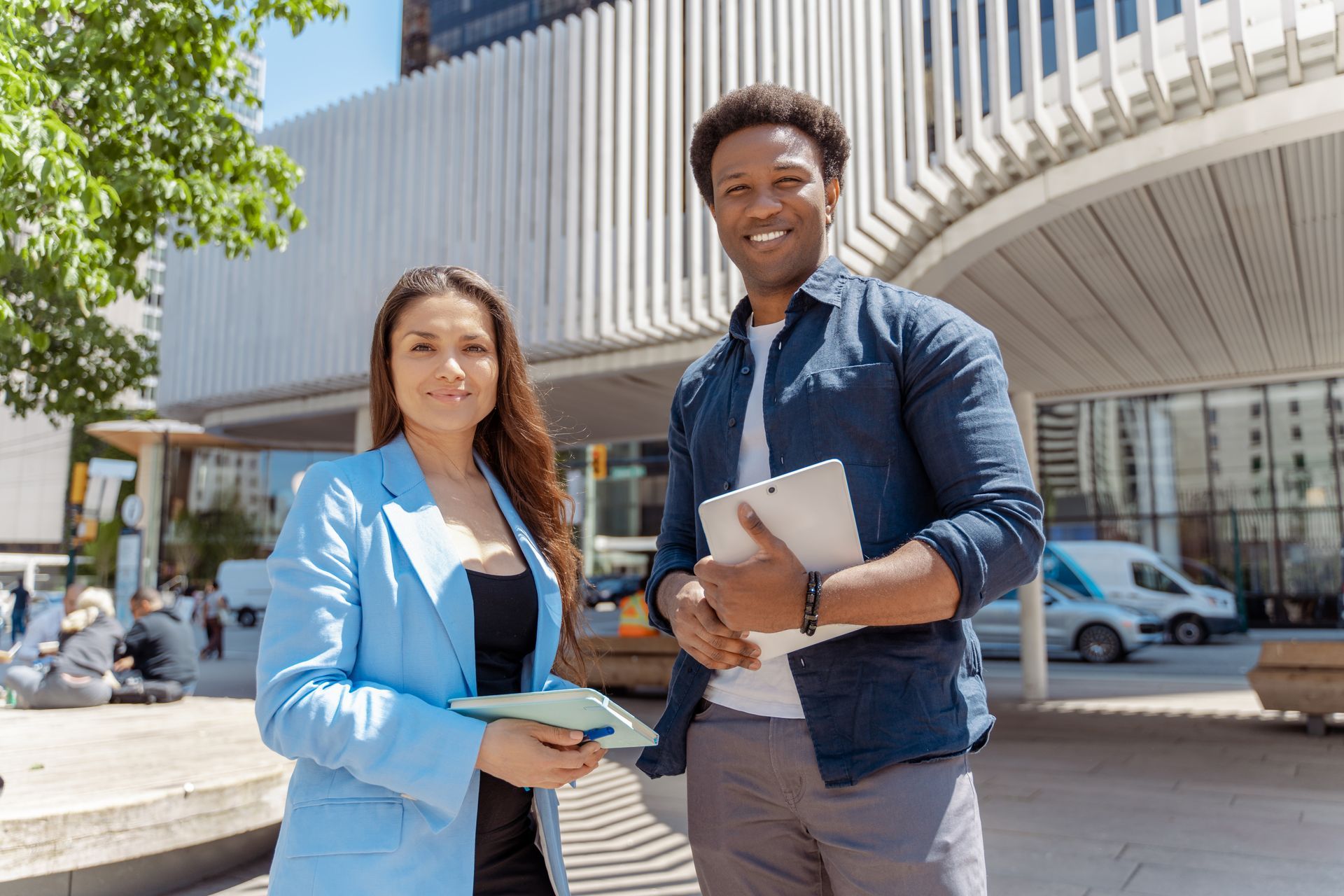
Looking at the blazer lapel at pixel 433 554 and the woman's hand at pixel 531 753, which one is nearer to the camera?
the woman's hand at pixel 531 753

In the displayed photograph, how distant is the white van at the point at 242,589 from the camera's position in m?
33.4

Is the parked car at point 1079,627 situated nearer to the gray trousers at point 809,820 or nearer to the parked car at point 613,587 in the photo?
the parked car at point 613,587

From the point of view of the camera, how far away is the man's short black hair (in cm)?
193

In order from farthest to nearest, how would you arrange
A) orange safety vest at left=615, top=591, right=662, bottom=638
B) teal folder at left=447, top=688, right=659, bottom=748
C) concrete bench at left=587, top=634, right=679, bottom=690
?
orange safety vest at left=615, top=591, right=662, bottom=638 < concrete bench at left=587, top=634, right=679, bottom=690 < teal folder at left=447, top=688, right=659, bottom=748

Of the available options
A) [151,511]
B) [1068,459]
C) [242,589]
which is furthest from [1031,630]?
[242,589]

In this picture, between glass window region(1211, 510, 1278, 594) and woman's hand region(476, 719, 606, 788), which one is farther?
glass window region(1211, 510, 1278, 594)

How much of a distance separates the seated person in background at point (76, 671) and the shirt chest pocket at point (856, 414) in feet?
27.7

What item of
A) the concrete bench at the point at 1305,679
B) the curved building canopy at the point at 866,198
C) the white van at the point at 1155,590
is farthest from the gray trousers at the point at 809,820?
the white van at the point at 1155,590

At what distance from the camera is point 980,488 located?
1561mm

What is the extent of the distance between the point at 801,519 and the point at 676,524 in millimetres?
693

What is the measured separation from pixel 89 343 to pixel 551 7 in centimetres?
5098

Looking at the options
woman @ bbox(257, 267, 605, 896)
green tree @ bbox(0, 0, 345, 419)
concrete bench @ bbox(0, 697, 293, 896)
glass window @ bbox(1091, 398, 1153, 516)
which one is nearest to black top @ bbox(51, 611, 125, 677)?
concrete bench @ bbox(0, 697, 293, 896)

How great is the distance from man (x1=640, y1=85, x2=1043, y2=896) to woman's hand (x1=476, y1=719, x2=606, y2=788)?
0.90 ft

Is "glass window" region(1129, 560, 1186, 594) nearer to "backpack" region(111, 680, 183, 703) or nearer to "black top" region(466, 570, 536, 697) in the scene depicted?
"backpack" region(111, 680, 183, 703)
